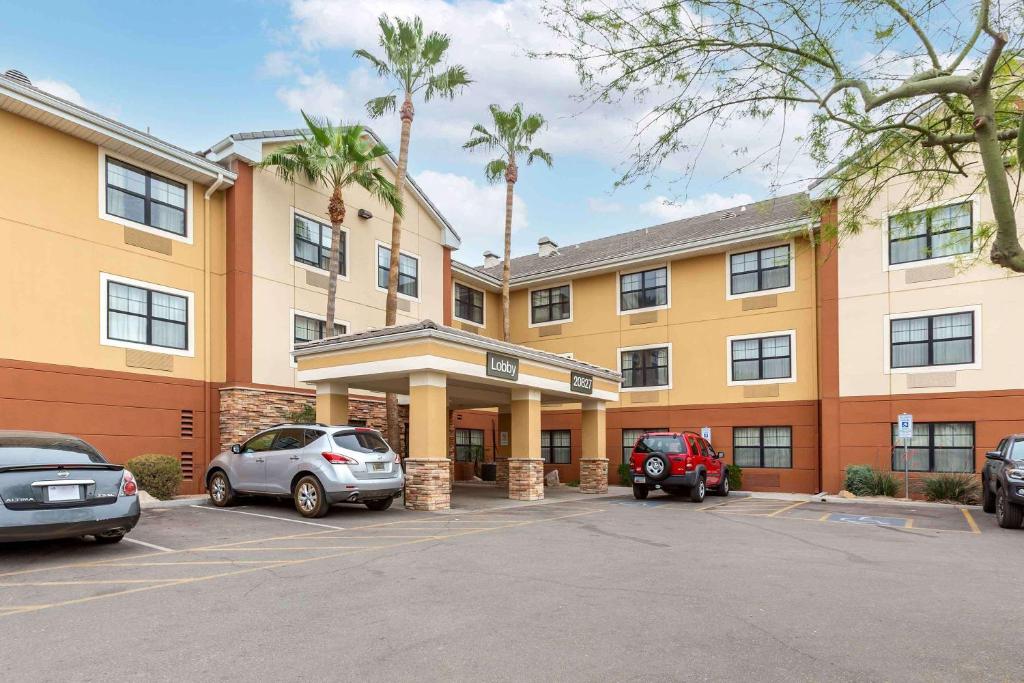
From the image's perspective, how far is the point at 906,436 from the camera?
19.3 m

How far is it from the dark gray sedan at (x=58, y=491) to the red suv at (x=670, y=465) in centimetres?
1306

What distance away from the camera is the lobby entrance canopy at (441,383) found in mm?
15555

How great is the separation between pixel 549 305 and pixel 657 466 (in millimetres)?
13407

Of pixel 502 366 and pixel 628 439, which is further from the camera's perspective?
pixel 628 439

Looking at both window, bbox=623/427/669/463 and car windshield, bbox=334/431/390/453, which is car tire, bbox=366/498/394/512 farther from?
window, bbox=623/427/669/463

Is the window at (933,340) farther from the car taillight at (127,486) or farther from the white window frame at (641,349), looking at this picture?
the car taillight at (127,486)

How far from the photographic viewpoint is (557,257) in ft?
109

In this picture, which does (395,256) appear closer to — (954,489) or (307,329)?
(307,329)

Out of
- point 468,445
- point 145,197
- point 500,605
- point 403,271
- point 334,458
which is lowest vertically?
point 468,445

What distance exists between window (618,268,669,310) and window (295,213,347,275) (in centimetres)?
1169

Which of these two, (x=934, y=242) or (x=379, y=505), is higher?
(x=934, y=242)

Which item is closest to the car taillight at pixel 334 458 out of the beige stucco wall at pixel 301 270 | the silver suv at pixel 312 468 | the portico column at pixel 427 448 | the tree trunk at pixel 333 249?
the silver suv at pixel 312 468

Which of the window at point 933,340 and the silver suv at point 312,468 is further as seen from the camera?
the window at point 933,340

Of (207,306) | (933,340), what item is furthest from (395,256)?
(933,340)
